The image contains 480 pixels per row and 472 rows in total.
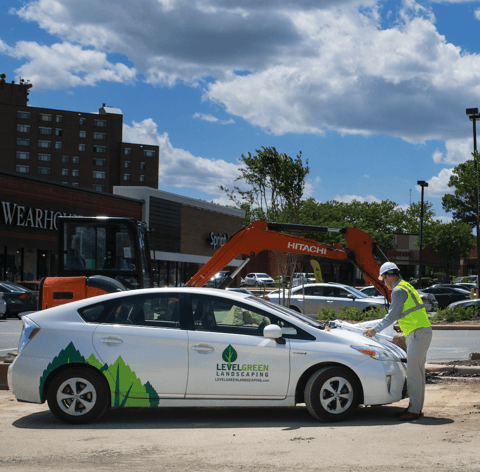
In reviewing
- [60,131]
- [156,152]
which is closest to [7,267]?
[60,131]

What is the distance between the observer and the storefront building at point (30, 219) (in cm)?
3123

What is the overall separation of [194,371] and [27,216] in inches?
1070

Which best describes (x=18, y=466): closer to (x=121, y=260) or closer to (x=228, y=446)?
(x=228, y=446)

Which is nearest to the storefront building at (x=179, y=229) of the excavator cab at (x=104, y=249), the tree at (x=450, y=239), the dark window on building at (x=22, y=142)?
the excavator cab at (x=104, y=249)

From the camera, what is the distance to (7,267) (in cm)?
3200

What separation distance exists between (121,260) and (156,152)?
93.1 meters

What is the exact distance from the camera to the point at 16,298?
79.2 feet

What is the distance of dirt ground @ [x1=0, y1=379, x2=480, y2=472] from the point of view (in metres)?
5.53

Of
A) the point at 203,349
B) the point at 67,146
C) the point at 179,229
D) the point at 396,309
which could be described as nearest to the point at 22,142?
the point at 67,146

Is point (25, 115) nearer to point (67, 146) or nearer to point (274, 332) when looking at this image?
point (67, 146)

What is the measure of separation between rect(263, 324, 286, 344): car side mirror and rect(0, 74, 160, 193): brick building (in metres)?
84.5

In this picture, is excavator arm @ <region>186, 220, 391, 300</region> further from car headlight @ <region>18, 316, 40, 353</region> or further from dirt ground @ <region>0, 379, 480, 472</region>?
car headlight @ <region>18, 316, 40, 353</region>

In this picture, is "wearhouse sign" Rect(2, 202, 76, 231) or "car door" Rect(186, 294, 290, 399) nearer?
"car door" Rect(186, 294, 290, 399)

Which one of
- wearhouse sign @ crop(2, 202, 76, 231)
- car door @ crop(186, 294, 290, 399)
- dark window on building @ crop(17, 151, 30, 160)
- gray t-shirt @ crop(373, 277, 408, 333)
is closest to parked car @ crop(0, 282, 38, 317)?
wearhouse sign @ crop(2, 202, 76, 231)
